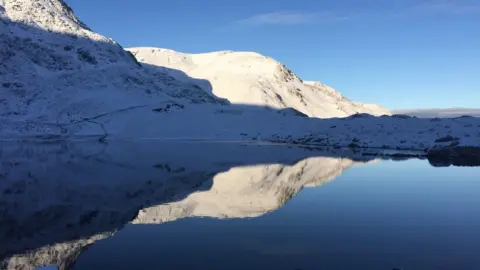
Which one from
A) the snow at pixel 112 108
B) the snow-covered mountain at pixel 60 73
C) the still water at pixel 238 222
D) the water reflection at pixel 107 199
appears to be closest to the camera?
the still water at pixel 238 222

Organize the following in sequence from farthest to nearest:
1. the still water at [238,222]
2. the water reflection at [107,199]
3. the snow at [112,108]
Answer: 1. the snow at [112,108]
2. the water reflection at [107,199]
3. the still water at [238,222]

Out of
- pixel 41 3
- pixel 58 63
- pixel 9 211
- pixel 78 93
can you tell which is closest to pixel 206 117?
pixel 78 93

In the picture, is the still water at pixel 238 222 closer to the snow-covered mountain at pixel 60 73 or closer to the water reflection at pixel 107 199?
the water reflection at pixel 107 199

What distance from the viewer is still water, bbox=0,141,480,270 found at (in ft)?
37.1

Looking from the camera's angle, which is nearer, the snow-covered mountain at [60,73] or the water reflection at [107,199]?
the water reflection at [107,199]

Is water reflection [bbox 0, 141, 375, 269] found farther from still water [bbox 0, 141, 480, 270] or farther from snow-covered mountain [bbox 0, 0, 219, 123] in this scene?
snow-covered mountain [bbox 0, 0, 219, 123]

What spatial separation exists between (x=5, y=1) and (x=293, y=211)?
192 meters

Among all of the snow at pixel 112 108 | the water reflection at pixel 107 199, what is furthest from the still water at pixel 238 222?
the snow at pixel 112 108

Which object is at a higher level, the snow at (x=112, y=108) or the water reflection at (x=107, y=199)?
the snow at (x=112, y=108)

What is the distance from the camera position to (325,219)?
16.2 meters

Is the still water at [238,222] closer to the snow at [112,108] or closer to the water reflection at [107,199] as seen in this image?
the water reflection at [107,199]

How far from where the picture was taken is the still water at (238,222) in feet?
37.1

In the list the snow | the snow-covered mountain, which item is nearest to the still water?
the snow

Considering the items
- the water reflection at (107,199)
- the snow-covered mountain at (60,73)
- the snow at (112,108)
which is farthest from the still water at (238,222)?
the snow-covered mountain at (60,73)
